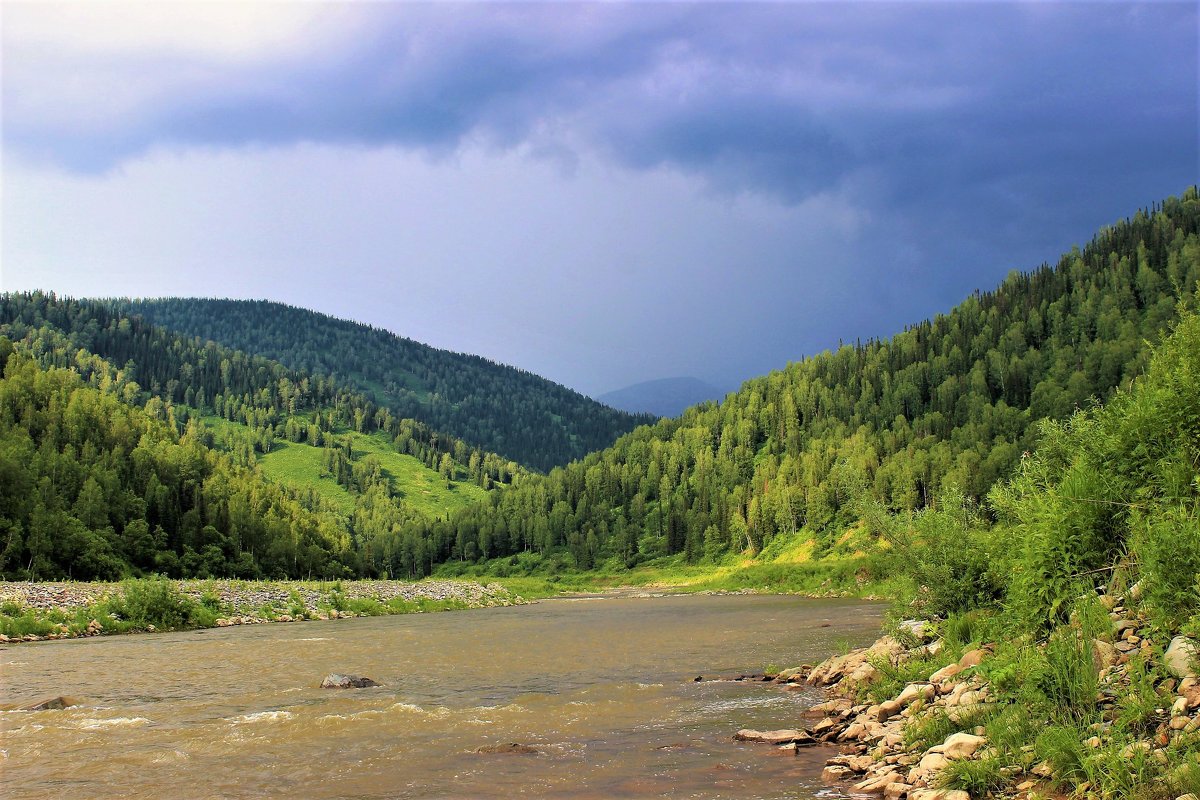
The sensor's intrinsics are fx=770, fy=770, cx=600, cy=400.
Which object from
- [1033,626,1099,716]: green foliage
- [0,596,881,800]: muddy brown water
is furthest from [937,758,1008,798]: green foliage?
[0,596,881,800]: muddy brown water

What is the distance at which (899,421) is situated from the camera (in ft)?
528

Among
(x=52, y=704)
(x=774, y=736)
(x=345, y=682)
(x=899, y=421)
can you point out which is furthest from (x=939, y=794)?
(x=899, y=421)

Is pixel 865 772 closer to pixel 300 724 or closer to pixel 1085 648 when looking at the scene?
pixel 1085 648

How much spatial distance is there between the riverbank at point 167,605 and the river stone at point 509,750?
119 ft

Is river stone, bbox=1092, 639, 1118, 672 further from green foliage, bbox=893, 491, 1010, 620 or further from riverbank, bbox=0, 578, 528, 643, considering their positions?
riverbank, bbox=0, 578, 528, 643

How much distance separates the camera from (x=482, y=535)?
19000cm

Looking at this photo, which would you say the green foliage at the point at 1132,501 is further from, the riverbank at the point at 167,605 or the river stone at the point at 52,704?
the riverbank at the point at 167,605

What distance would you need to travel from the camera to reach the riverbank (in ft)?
→ 143

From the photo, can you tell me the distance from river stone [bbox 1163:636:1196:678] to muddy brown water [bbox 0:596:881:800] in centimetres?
531

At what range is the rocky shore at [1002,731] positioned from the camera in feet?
33.4

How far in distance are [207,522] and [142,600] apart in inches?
1955

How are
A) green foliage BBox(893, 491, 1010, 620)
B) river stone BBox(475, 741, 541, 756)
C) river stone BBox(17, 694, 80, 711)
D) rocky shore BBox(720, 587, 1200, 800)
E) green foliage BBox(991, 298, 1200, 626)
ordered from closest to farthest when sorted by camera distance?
rocky shore BBox(720, 587, 1200, 800)
green foliage BBox(991, 298, 1200, 626)
river stone BBox(475, 741, 541, 756)
green foliage BBox(893, 491, 1010, 620)
river stone BBox(17, 694, 80, 711)

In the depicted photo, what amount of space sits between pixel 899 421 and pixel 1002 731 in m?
159

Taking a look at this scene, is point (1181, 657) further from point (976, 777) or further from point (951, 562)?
point (951, 562)
